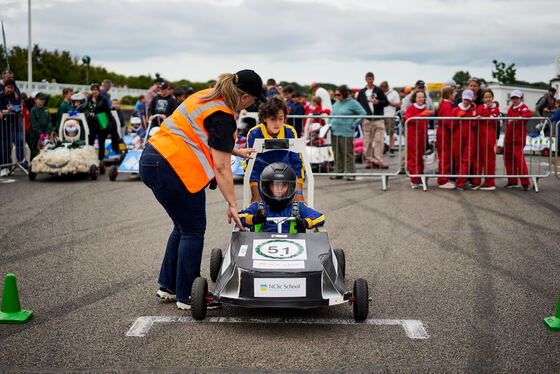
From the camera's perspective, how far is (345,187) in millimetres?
12930

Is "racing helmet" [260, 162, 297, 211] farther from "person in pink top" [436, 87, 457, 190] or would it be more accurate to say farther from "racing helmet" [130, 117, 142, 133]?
"racing helmet" [130, 117, 142, 133]

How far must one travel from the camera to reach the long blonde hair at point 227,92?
4754 millimetres

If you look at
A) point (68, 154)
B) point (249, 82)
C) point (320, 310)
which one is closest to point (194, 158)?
point (249, 82)

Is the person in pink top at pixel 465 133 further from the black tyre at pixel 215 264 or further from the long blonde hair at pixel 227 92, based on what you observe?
the long blonde hair at pixel 227 92

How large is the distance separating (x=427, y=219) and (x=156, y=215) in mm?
4239

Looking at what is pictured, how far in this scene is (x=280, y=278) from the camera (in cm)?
461

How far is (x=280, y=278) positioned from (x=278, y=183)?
109cm

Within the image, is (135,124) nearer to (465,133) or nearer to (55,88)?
(465,133)

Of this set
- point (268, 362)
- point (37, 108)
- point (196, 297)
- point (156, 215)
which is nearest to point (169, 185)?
point (196, 297)

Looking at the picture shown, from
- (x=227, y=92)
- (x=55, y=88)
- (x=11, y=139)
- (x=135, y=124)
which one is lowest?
(x=11, y=139)

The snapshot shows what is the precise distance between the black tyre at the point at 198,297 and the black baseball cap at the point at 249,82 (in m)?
1.54

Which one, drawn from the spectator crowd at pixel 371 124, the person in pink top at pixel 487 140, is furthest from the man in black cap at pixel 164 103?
the person in pink top at pixel 487 140

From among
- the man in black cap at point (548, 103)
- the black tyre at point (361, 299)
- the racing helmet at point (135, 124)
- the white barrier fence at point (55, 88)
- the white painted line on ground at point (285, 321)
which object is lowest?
the white painted line on ground at point (285, 321)

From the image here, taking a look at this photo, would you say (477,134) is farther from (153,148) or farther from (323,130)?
(153,148)
